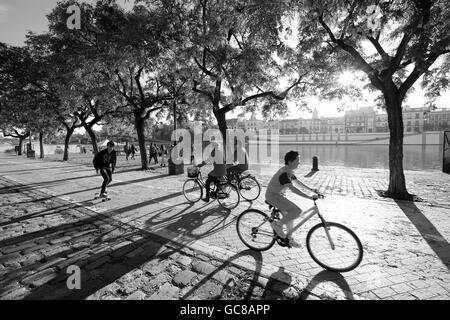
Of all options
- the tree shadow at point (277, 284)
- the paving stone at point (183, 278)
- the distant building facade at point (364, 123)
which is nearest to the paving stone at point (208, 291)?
the paving stone at point (183, 278)

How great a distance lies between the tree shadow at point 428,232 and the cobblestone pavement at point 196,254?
0.02 m

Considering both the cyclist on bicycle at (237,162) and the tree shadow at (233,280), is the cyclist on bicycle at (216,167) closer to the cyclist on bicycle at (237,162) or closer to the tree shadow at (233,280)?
the cyclist on bicycle at (237,162)

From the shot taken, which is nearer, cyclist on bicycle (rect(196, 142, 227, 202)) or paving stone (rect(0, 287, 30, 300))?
paving stone (rect(0, 287, 30, 300))

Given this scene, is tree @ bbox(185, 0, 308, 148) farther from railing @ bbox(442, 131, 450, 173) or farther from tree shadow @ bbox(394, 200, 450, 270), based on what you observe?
railing @ bbox(442, 131, 450, 173)

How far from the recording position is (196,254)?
4.52 metres

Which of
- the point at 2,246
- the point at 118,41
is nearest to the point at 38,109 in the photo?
the point at 118,41

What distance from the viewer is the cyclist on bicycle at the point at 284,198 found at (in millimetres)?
4362

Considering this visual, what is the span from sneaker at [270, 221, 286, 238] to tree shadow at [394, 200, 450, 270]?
252cm

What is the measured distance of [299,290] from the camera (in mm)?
3436

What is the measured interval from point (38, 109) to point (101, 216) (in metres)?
21.2

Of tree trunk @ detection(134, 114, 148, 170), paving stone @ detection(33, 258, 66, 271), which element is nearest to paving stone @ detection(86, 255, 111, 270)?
paving stone @ detection(33, 258, 66, 271)

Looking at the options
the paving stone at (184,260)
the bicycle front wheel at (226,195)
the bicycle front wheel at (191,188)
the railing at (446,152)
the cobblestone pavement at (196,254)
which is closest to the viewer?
the cobblestone pavement at (196,254)

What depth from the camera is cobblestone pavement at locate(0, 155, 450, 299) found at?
347 centimetres

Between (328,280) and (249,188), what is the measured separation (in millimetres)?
4773
